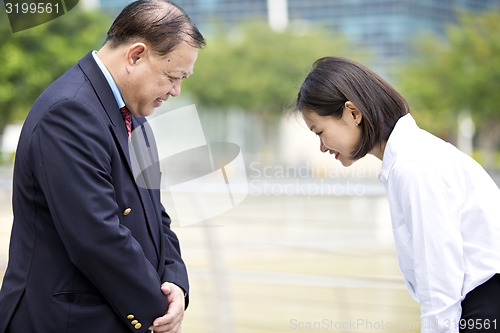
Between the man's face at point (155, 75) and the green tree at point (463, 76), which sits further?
the green tree at point (463, 76)

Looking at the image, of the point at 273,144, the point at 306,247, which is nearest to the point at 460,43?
the point at 273,144

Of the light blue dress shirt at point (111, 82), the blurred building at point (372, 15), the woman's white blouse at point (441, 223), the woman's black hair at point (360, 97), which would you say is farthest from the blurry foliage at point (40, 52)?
the woman's white blouse at point (441, 223)

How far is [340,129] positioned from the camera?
74.7 inches

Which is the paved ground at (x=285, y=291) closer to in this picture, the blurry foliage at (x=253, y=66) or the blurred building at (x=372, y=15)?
the blurry foliage at (x=253, y=66)

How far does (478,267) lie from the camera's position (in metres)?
1.63

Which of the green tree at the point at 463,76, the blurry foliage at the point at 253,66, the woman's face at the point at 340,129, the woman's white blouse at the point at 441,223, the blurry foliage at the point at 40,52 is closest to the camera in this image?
the woman's white blouse at the point at 441,223

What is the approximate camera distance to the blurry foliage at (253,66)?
27.2m

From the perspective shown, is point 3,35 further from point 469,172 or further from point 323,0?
point 323,0

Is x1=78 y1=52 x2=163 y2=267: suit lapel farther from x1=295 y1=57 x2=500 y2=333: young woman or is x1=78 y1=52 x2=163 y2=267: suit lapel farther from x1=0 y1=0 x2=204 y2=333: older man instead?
x1=295 y1=57 x2=500 y2=333: young woman

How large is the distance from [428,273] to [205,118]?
1101 inches

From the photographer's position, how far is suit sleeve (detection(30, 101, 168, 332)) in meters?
1.59

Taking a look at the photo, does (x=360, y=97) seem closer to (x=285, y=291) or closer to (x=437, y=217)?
(x=437, y=217)

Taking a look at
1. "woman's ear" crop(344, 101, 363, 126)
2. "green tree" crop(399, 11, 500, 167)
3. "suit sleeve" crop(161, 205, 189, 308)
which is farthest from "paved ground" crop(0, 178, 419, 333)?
"green tree" crop(399, 11, 500, 167)

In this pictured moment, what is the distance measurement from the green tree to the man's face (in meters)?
22.3
